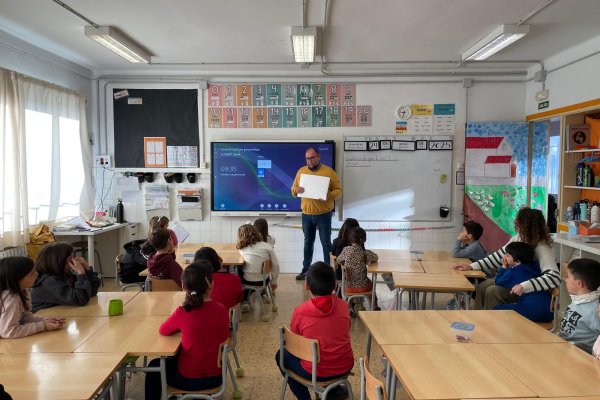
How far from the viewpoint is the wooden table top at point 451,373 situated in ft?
5.67

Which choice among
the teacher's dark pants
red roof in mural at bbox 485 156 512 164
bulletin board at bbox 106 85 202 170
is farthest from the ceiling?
the teacher's dark pants

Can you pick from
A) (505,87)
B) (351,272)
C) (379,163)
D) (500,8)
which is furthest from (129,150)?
(505,87)

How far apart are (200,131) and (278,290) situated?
2.59 m

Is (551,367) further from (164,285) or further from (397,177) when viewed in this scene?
(397,177)

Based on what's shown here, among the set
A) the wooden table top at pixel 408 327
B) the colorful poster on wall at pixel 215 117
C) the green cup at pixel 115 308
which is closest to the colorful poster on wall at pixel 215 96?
the colorful poster on wall at pixel 215 117

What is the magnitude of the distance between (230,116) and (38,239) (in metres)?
2.95

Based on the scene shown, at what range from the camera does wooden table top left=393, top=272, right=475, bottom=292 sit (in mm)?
3318

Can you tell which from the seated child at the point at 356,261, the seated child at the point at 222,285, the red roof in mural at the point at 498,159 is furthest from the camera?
the red roof in mural at the point at 498,159

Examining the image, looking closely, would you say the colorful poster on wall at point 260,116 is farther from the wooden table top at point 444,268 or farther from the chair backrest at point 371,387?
the chair backrest at point 371,387

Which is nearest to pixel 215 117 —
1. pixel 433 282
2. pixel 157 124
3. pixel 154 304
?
pixel 157 124

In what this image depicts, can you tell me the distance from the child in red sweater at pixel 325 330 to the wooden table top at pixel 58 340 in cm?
111

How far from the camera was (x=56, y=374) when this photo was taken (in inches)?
73.6

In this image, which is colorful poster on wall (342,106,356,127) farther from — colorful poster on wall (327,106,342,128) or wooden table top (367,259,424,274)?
wooden table top (367,259,424,274)

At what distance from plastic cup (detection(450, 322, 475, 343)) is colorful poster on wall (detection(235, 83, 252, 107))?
474 cm
